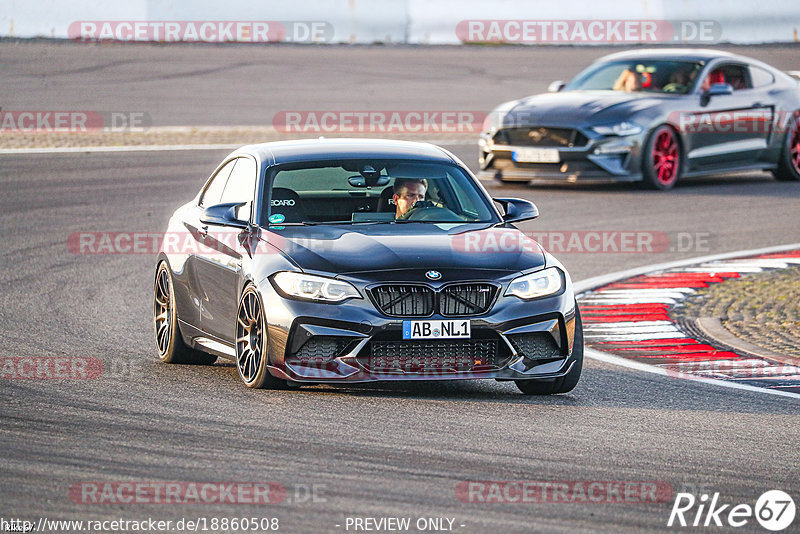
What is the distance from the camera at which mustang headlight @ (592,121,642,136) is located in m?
18.2

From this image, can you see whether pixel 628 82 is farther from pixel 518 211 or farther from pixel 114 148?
pixel 518 211

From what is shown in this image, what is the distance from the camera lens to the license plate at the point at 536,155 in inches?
725

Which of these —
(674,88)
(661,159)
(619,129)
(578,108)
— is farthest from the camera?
(674,88)

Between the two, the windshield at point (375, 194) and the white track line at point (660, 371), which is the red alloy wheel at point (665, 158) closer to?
the white track line at point (660, 371)

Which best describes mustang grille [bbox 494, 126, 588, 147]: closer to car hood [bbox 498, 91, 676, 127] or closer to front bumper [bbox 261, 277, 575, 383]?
car hood [bbox 498, 91, 676, 127]

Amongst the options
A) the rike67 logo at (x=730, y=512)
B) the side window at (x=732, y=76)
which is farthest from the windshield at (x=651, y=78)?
the rike67 logo at (x=730, y=512)

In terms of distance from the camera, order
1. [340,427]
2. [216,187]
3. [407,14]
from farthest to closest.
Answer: [407,14] < [216,187] < [340,427]

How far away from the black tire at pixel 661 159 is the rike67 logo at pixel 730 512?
12.6 m

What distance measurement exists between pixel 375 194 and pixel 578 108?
30.7ft

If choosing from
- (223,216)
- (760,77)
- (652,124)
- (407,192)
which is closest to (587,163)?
(652,124)

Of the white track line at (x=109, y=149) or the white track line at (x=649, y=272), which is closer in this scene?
the white track line at (x=649, y=272)

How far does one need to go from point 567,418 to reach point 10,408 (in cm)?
288

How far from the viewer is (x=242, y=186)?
9.67 m

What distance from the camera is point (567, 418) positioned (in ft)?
26.3
